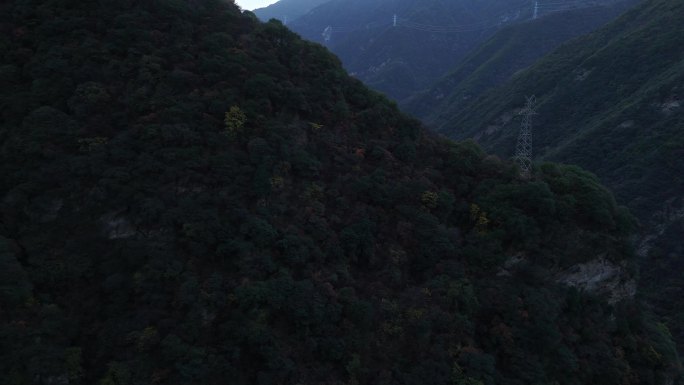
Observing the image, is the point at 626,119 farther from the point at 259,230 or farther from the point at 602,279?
the point at 259,230

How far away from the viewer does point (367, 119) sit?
3544 centimetres

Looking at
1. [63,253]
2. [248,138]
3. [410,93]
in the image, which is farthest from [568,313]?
[410,93]

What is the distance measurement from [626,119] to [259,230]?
71624mm

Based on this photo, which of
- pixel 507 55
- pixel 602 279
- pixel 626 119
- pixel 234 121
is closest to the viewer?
pixel 234 121

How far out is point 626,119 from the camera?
7575 cm

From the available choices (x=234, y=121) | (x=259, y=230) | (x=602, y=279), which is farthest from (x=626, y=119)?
(x=259, y=230)

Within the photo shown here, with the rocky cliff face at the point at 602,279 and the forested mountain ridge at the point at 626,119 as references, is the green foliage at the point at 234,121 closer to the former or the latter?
the rocky cliff face at the point at 602,279

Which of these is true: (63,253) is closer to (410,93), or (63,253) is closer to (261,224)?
(261,224)

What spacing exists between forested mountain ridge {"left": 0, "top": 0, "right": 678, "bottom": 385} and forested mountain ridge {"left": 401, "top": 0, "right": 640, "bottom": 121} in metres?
107

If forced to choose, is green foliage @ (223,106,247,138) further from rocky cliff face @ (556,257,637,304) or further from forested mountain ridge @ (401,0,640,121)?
forested mountain ridge @ (401,0,640,121)

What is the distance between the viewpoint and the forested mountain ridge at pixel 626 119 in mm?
59719

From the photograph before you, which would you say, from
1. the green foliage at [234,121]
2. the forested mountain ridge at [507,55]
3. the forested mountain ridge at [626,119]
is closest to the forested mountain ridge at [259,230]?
the green foliage at [234,121]

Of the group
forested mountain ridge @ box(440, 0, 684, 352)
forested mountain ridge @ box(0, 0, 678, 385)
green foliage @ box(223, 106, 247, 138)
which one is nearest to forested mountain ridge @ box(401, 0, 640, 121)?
forested mountain ridge @ box(440, 0, 684, 352)

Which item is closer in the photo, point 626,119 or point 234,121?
point 234,121
